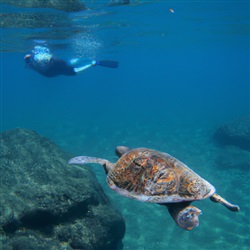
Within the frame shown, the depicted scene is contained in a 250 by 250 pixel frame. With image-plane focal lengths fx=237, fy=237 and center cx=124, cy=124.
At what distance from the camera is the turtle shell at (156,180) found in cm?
415

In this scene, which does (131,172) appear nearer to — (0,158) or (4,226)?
(4,226)

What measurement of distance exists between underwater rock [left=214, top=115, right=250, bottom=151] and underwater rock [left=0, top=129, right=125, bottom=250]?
13.8 m

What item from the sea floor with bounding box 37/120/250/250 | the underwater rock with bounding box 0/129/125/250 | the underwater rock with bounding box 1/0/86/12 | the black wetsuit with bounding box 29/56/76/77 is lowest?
the sea floor with bounding box 37/120/250/250

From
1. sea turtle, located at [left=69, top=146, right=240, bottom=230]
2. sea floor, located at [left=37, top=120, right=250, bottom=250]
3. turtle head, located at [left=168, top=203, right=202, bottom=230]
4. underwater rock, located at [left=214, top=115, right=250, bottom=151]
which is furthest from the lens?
underwater rock, located at [left=214, top=115, right=250, bottom=151]

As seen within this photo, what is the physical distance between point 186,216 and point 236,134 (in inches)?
659

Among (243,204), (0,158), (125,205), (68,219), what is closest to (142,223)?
(125,205)

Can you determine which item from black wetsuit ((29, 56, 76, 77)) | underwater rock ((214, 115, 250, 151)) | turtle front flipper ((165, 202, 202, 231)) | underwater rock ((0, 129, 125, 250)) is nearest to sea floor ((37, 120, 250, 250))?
underwater rock ((214, 115, 250, 151))

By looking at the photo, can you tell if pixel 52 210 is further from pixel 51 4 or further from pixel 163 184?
pixel 51 4

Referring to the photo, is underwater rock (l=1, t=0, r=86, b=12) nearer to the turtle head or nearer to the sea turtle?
the sea turtle

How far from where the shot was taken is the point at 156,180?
170 inches

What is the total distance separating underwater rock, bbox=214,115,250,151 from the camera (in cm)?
1817

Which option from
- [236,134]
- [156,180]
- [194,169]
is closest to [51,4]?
[194,169]

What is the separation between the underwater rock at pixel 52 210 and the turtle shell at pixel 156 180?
276cm

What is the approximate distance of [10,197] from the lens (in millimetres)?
6703
